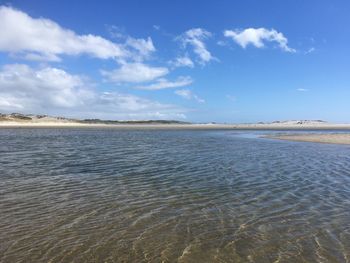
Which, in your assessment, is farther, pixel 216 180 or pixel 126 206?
pixel 216 180

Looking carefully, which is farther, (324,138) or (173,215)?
(324,138)

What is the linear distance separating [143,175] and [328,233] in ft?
28.6

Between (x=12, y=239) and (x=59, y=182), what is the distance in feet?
20.3

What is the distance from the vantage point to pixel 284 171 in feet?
54.3

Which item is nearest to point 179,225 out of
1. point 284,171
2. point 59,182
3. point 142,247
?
point 142,247

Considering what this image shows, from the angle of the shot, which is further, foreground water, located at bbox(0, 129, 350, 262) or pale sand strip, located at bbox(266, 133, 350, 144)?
pale sand strip, located at bbox(266, 133, 350, 144)

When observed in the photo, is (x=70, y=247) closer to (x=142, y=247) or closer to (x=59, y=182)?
(x=142, y=247)

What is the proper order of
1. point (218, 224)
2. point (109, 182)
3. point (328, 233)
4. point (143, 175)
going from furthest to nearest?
1. point (143, 175)
2. point (109, 182)
3. point (218, 224)
4. point (328, 233)

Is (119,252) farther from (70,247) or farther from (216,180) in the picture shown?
(216,180)

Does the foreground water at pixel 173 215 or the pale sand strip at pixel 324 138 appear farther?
the pale sand strip at pixel 324 138

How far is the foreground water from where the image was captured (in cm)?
665

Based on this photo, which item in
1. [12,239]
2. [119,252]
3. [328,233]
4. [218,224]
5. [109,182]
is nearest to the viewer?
[119,252]

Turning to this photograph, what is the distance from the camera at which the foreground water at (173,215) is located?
6648mm

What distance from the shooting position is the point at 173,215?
9039 millimetres
